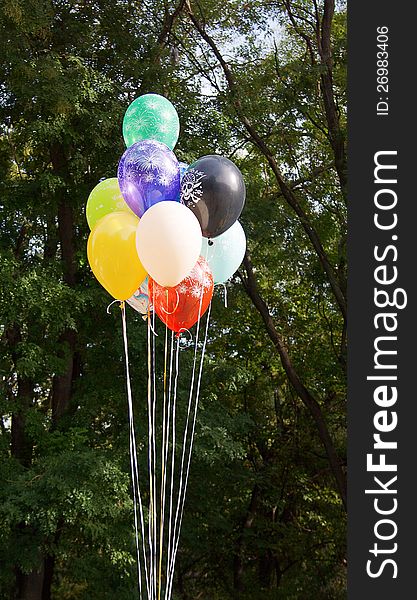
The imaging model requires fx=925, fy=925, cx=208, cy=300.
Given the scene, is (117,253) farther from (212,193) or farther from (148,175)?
(212,193)

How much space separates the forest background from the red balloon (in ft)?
Result: 10.3

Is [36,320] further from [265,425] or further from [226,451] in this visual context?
[265,425]

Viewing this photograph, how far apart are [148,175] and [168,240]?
0.95ft

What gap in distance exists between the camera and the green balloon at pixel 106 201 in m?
3.81

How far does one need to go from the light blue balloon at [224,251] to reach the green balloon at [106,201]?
1.23 feet

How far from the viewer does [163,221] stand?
3.41 metres

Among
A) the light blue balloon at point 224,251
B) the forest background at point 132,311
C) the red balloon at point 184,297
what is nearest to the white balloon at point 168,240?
the red balloon at point 184,297

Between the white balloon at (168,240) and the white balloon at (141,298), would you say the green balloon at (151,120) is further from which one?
the white balloon at (141,298)

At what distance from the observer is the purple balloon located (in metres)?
3.52

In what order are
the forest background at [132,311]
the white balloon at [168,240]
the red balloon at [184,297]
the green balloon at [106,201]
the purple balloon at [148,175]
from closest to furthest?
the white balloon at [168,240] < the purple balloon at [148,175] < the red balloon at [184,297] < the green balloon at [106,201] < the forest background at [132,311]

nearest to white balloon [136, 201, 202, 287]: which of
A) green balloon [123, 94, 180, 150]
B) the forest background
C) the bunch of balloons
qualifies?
the bunch of balloons

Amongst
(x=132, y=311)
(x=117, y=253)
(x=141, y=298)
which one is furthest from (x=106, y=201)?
(x=132, y=311)

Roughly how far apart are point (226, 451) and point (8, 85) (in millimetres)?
3345

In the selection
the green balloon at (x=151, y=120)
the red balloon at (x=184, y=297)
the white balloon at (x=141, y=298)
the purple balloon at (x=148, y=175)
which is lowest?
the red balloon at (x=184, y=297)
